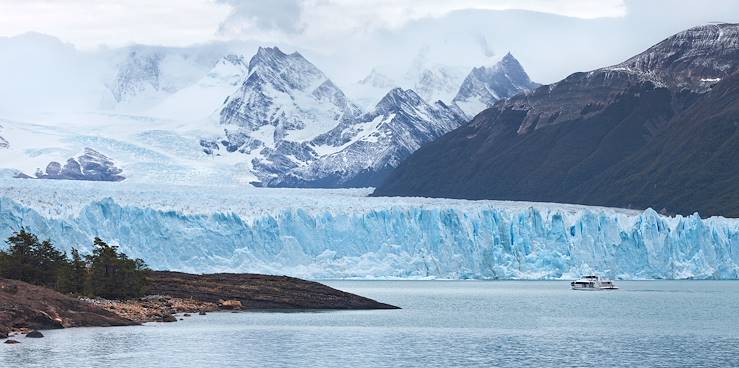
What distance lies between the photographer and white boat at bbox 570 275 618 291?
81188 millimetres

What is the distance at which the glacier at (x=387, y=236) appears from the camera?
7569cm

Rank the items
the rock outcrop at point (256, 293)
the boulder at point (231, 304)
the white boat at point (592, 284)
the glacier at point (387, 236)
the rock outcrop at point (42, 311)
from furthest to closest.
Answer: the white boat at point (592, 284), the glacier at point (387, 236), the rock outcrop at point (256, 293), the boulder at point (231, 304), the rock outcrop at point (42, 311)

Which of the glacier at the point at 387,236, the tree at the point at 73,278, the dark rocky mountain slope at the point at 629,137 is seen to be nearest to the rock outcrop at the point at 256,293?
the tree at the point at 73,278

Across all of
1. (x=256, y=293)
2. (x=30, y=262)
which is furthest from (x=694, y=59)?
(x=30, y=262)

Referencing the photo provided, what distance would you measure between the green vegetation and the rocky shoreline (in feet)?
2.48

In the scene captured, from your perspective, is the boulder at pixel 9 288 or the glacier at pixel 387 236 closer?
the boulder at pixel 9 288

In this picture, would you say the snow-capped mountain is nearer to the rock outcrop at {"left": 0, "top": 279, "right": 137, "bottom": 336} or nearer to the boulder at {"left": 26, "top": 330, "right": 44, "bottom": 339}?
the rock outcrop at {"left": 0, "top": 279, "right": 137, "bottom": 336}

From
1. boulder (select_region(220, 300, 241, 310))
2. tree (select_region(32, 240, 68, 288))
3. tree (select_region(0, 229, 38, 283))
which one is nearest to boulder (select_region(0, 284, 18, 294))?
tree (select_region(0, 229, 38, 283))

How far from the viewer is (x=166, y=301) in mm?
54000

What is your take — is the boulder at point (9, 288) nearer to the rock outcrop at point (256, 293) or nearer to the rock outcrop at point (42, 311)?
the rock outcrop at point (42, 311)

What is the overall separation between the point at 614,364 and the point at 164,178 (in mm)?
158181

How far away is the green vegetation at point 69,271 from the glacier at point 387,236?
23300mm

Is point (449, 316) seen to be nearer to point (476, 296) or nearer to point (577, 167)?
point (476, 296)

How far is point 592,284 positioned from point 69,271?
42039mm
